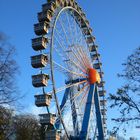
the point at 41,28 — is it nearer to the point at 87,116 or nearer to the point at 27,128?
the point at 87,116

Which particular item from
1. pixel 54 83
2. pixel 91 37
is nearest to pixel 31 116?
pixel 91 37

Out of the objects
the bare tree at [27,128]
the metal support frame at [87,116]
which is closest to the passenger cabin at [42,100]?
the metal support frame at [87,116]

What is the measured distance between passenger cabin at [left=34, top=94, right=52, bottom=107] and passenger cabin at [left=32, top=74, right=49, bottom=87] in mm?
906

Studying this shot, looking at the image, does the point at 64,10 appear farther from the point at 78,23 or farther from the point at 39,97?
the point at 39,97

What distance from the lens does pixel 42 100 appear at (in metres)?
29.3

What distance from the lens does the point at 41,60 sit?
3030 centimetres

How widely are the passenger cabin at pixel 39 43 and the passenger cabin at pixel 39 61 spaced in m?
0.72

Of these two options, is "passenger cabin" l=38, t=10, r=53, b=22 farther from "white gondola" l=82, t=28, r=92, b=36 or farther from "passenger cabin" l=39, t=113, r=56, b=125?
"white gondola" l=82, t=28, r=92, b=36

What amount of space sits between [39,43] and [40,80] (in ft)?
10.7

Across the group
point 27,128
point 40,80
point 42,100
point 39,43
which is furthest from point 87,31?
point 27,128

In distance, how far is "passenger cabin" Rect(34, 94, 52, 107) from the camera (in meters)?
29.3

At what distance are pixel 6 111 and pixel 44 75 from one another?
7306 millimetres

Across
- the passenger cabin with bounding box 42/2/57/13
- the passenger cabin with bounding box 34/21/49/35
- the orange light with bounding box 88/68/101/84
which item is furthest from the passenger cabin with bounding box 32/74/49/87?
the orange light with bounding box 88/68/101/84

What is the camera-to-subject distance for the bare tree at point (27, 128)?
189 ft
